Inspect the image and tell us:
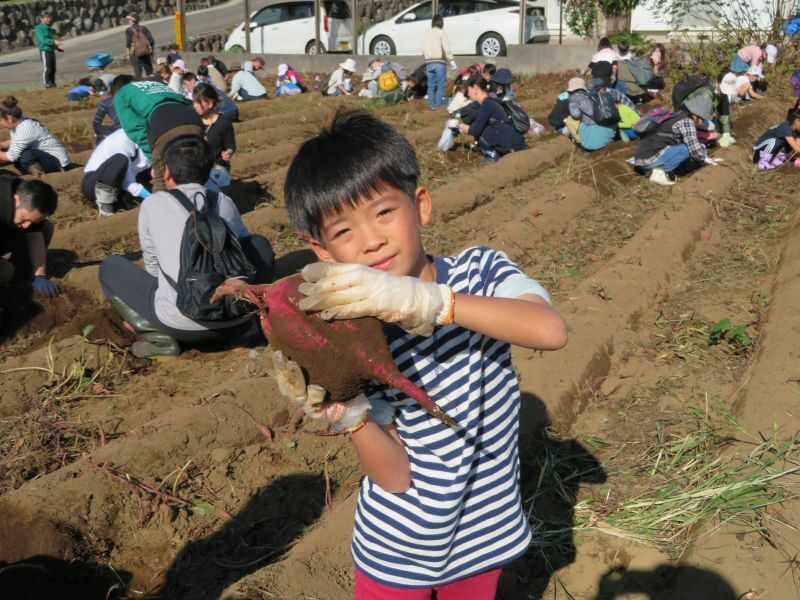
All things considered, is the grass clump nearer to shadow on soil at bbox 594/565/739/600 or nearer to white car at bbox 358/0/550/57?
shadow on soil at bbox 594/565/739/600

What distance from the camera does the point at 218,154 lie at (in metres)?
8.27

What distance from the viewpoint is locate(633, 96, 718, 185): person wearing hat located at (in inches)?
345

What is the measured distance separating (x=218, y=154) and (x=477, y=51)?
1074 centimetres

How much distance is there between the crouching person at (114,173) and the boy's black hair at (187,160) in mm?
2615

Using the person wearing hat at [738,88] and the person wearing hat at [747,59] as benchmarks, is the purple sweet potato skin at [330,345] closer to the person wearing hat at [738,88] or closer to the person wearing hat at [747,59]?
the person wearing hat at [738,88]

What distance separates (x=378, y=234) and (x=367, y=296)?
30 cm

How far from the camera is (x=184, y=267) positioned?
464 centimetres

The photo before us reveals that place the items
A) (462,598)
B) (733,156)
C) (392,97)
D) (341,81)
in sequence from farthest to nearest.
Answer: (341,81) → (392,97) → (733,156) → (462,598)

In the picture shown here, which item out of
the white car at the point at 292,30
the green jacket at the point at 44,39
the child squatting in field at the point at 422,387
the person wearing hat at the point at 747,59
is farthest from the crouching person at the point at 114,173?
the white car at the point at 292,30

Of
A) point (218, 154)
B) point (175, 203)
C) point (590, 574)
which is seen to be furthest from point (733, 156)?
point (590, 574)

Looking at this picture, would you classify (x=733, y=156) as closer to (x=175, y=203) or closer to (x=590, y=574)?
(x=175, y=203)

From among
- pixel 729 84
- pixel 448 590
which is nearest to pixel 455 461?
pixel 448 590

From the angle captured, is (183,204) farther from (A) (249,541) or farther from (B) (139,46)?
(B) (139,46)

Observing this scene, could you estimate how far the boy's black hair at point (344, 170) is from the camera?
167 cm
